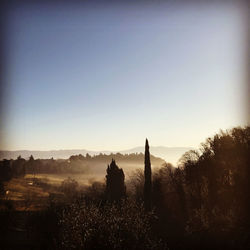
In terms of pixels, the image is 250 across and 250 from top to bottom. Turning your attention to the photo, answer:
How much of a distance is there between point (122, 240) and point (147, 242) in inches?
63.7

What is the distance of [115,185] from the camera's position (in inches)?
1404

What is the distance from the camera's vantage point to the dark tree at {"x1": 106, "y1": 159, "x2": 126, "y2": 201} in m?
34.4

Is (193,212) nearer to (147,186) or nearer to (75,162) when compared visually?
(147,186)

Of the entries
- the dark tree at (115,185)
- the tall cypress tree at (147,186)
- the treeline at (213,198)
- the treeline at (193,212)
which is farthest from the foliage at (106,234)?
the dark tree at (115,185)

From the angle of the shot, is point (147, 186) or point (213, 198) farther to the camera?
point (147, 186)

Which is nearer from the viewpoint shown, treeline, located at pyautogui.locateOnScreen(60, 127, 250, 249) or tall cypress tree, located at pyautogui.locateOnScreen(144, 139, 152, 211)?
treeline, located at pyautogui.locateOnScreen(60, 127, 250, 249)

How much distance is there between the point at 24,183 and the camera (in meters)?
55.4

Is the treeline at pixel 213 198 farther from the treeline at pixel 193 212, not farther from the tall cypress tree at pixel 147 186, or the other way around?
the tall cypress tree at pixel 147 186

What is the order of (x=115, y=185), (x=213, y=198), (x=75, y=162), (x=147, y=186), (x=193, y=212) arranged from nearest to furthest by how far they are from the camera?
(x=213, y=198) < (x=193, y=212) < (x=147, y=186) < (x=115, y=185) < (x=75, y=162)

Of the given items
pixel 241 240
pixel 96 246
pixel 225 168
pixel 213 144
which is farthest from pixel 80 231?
pixel 213 144

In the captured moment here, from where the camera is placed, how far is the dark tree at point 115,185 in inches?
1356

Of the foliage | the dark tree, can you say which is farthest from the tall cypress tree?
the foliage

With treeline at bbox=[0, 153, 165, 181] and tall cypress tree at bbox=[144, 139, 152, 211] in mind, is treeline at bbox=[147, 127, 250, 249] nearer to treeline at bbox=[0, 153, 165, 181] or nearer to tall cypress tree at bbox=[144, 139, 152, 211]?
tall cypress tree at bbox=[144, 139, 152, 211]

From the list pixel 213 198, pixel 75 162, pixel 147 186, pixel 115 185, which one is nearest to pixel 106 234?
pixel 213 198
